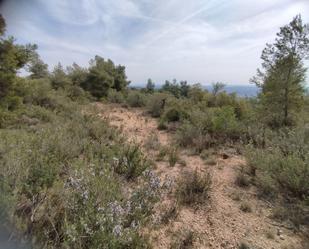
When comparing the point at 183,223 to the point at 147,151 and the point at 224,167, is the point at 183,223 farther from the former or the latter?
the point at 147,151

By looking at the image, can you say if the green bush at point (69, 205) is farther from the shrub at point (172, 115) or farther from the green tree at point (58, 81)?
the green tree at point (58, 81)

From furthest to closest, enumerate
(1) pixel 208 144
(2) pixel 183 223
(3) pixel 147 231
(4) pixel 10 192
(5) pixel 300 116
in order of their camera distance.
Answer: (5) pixel 300 116, (1) pixel 208 144, (2) pixel 183 223, (3) pixel 147 231, (4) pixel 10 192

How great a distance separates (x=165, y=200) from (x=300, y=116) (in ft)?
22.7

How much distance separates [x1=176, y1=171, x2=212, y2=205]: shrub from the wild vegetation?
0.05ft

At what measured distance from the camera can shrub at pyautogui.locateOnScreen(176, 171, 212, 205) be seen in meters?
3.07

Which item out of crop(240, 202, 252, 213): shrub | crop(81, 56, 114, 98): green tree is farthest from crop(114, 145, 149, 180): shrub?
crop(81, 56, 114, 98): green tree

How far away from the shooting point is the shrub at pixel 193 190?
3072 millimetres

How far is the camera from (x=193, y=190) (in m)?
3.29

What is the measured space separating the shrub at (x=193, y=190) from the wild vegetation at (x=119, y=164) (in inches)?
0.6

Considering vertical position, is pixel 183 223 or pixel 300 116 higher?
pixel 300 116

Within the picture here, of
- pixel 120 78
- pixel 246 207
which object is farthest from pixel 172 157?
pixel 120 78

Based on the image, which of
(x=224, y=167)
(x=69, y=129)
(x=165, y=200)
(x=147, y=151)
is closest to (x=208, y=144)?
Answer: (x=224, y=167)

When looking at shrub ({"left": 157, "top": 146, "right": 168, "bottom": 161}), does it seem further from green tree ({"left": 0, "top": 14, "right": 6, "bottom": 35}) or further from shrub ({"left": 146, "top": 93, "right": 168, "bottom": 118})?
shrub ({"left": 146, "top": 93, "right": 168, "bottom": 118})

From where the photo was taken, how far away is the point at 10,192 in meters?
1.95
